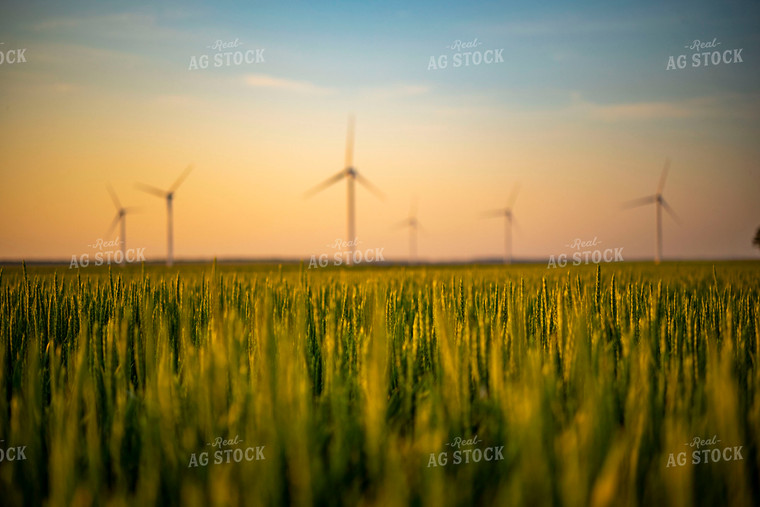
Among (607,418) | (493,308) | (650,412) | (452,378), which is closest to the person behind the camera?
(607,418)

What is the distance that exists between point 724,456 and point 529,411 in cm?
91

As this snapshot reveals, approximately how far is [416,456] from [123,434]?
1.53m

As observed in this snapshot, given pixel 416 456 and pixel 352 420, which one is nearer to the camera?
pixel 416 456

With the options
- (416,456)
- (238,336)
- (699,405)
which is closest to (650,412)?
(699,405)

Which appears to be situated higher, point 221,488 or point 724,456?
point 221,488

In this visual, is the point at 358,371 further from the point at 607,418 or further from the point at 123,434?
the point at 607,418

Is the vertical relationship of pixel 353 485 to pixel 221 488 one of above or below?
below

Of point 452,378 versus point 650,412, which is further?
point 452,378

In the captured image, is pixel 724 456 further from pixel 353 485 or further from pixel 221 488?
pixel 221 488

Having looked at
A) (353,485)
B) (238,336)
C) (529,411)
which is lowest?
(353,485)

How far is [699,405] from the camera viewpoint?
263cm

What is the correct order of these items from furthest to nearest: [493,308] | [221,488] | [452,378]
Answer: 1. [493,308]
2. [452,378]
3. [221,488]

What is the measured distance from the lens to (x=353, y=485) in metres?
2.04

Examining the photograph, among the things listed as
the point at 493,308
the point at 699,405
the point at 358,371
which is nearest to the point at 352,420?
the point at 358,371
